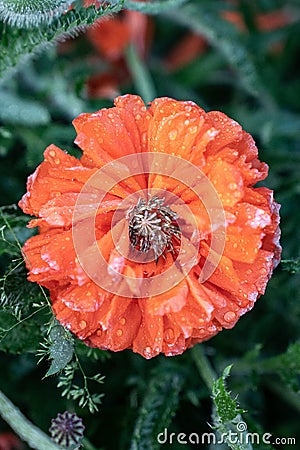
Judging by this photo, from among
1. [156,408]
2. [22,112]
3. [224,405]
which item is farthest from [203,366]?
[22,112]

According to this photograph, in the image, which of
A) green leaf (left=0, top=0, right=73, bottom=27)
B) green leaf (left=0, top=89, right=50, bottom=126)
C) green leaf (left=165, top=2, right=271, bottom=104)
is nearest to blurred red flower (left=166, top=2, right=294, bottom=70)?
green leaf (left=165, top=2, right=271, bottom=104)

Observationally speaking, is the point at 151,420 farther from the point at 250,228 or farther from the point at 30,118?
the point at 30,118

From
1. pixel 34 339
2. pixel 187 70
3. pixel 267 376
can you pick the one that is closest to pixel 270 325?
pixel 267 376

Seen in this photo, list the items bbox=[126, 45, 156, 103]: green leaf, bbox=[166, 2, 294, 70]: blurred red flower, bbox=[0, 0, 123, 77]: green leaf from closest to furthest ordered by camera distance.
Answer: bbox=[0, 0, 123, 77]: green leaf
bbox=[126, 45, 156, 103]: green leaf
bbox=[166, 2, 294, 70]: blurred red flower

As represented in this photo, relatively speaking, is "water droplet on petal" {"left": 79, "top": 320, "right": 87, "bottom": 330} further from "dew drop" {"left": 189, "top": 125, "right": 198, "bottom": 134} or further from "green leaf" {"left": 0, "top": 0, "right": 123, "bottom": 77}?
"green leaf" {"left": 0, "top": 0, "right": 123, "bottom": 77}

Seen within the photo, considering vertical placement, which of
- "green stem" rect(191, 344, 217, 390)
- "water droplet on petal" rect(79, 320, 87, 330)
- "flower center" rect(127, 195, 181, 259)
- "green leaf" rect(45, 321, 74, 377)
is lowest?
"green stem" rect(191, 344, 217, 390)

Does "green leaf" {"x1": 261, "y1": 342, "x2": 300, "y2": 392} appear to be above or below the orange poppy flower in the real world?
below
